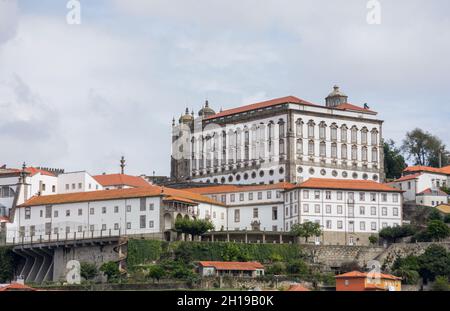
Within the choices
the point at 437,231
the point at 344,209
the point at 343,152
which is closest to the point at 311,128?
the point at 343,152

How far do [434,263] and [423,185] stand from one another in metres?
24.1

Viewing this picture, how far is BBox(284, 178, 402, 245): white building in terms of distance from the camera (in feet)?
278

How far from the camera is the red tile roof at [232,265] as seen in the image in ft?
242

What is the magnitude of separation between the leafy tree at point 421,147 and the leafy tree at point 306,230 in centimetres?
4022

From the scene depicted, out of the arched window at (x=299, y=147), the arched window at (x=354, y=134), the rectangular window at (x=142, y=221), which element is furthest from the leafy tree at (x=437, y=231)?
the rectangular window at (x=142, y=221)

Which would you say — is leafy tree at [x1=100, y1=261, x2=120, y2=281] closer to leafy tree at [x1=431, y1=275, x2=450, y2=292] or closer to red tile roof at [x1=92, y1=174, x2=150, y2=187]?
red tile roof at [x1=92, y1=174, x2=150, y2=187]

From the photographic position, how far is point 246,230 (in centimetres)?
8294

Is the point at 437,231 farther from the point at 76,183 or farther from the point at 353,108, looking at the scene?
the point at 76,183

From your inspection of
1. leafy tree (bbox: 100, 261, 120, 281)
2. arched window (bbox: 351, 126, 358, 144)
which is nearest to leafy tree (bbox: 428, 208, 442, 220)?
arched window (bbox: 351, 126, 358, 144)

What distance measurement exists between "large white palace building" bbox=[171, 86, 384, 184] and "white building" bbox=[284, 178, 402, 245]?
9.24 meters

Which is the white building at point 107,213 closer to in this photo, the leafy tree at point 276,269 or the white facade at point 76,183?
the white facade at point 76,183

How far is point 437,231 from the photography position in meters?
→ 80.7

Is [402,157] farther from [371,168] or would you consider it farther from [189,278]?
[189,278]

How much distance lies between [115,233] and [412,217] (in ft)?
95.1
